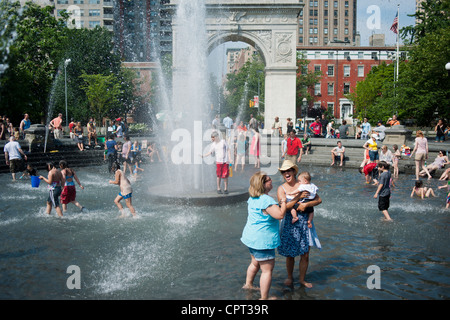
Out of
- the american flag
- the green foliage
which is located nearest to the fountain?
the american flag

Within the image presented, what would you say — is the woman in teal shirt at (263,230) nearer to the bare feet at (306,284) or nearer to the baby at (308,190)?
the baby at (308,190)

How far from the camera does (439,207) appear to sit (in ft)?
38.3

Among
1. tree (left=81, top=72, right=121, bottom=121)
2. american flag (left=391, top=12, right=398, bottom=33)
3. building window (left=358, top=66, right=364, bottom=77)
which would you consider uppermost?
building window (left=358, top=66, right=364, bottom=77)

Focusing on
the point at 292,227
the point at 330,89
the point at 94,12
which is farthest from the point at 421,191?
the point at 94,12

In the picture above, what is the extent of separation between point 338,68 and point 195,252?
75.3 metres

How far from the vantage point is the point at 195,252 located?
25.2 ft

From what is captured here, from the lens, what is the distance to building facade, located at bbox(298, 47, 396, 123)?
76.8 meters

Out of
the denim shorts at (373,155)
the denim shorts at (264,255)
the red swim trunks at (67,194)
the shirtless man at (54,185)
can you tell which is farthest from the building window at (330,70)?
the denim shorts at (264,255)

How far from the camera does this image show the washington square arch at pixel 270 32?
32.3 meters

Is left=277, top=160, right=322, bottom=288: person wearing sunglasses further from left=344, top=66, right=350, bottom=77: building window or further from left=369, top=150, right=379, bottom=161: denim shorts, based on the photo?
left=344, top=66, right=350, bottom=77: building window

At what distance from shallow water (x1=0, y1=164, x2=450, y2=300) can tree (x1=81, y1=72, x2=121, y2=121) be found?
38637mm

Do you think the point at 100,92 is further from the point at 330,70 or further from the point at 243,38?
the point at 330,70
